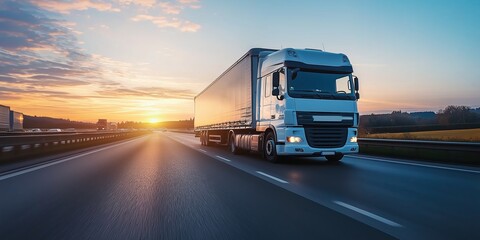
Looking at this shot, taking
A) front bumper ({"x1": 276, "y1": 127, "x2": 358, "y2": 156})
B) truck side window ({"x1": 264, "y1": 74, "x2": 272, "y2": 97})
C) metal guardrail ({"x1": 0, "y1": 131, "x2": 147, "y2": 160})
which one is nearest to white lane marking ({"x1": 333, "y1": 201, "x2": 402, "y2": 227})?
front bumper ({"x1": 276, "y1": 127, "x2": 358, "y2": 156})

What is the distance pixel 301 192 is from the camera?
7.31 meters

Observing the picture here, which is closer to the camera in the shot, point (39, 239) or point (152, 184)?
point (39, 239)

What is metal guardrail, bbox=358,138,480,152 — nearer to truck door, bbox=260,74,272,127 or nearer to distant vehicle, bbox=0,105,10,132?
truck door, bbox=260,74,272,127

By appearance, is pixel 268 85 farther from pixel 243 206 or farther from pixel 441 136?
pixel 441 136

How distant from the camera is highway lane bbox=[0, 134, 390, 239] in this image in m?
4.48

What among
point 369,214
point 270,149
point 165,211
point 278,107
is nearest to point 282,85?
point 278,107

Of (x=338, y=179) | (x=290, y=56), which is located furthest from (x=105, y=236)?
(x=290, y=56)

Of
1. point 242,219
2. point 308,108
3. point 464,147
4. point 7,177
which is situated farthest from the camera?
point 464,147

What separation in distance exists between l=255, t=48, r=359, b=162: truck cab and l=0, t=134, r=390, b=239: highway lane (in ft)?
10.1

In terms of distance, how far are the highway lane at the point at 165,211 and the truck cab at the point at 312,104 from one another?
308 centimetres

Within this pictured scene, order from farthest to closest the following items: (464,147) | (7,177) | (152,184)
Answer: (464,147)
(7,177)
(152,184)

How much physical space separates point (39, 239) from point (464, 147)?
43.0 ft

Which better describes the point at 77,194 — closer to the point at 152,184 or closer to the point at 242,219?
the point at 152,184

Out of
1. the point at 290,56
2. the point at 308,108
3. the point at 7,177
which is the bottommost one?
the point at 7,177
